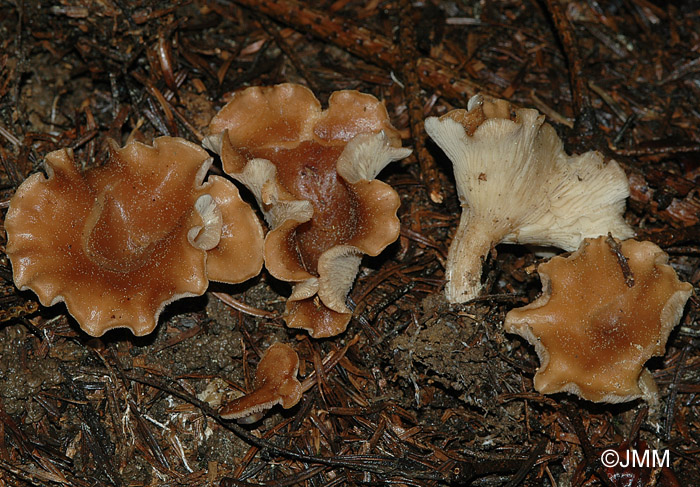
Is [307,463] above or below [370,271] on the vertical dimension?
below

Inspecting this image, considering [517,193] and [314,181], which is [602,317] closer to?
[517,193]

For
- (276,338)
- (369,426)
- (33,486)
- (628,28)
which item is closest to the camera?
(33,486)

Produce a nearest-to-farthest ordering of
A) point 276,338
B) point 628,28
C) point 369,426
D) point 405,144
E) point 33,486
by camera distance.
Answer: point 33,486
point 369,426
point 276,338
point 405,144
point 628,28

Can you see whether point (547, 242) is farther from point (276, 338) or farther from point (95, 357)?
point (95, 357)

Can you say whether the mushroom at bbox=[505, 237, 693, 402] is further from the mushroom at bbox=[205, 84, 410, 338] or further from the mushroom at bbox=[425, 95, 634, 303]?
the mushroom at bbox=[205, 84, 410, 338]

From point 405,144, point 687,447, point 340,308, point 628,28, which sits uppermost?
point 628,28

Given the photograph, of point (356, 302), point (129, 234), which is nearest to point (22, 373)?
point (129, 234)

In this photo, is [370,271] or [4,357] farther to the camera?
[370,271]

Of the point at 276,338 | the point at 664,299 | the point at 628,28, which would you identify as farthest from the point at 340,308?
the point at 628,28

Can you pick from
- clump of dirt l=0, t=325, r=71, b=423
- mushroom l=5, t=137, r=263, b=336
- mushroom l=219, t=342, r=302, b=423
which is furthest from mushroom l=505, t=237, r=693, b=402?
clump of dirt l=0, t=325, r=71, b=423
